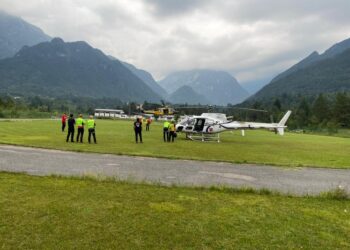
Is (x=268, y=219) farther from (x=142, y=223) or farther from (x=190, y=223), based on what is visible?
(x=142, y=223)

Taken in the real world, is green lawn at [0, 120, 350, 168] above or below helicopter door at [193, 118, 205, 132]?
below

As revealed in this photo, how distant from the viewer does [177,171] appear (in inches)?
524

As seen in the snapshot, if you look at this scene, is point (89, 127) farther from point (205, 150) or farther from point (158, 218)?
point (158, 218)

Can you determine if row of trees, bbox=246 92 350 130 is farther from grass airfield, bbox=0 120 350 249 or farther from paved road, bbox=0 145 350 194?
grass airfield, bbox=0 120 350 249

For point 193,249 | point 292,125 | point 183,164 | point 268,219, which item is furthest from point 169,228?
point 292,125

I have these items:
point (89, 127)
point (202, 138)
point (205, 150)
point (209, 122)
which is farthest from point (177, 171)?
point (209, 122)

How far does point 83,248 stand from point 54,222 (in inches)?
50.1

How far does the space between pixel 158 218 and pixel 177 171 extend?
240 inches

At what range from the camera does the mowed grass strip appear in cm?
611

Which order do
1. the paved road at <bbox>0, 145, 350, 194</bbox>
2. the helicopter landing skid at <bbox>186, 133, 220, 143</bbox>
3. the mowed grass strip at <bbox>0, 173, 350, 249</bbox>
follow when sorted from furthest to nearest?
the helicopter landing skid at <bbox>186, 133, 220, 143</bbox>, the paved road at <bbox>0, 145, 350, 194</bbox>, the mowed grass strip at <bbox>0, 173, 350, 249</bbox>

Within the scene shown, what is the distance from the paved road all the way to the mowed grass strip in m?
1.73

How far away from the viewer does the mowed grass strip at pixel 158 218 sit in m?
6.11

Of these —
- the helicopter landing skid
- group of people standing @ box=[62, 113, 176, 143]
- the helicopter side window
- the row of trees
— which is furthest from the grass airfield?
the row of trees

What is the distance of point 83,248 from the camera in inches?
225
